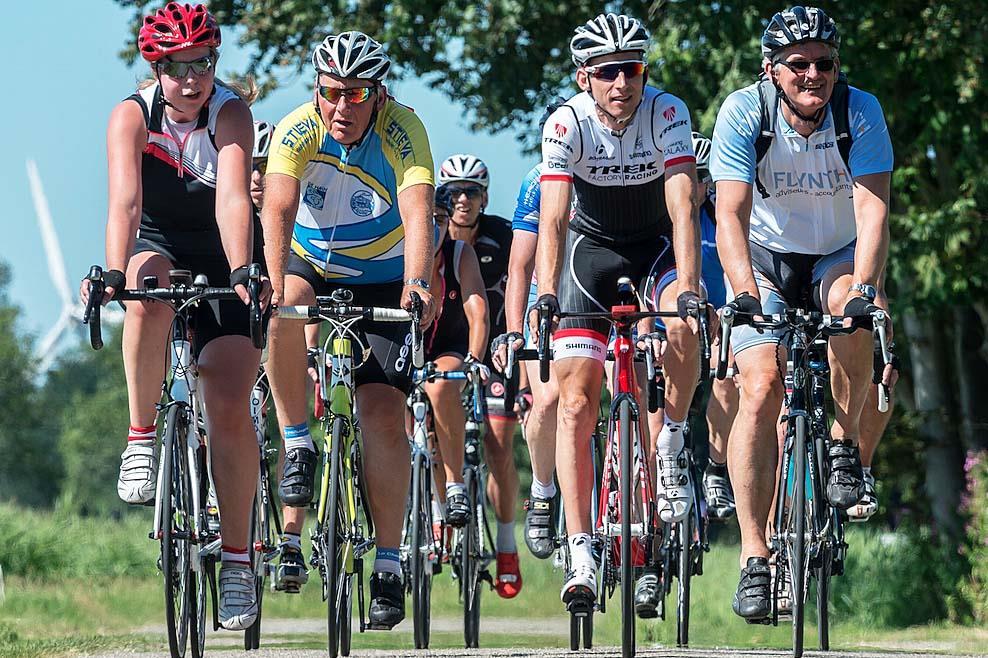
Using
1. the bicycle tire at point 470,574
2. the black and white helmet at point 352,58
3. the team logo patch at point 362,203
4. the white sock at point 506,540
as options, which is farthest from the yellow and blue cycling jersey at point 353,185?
the white sock at point 506,540

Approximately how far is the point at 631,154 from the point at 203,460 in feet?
8.66

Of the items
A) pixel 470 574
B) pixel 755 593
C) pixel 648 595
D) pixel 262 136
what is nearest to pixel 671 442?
pixel 648 595

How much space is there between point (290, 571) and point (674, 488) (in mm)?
2235

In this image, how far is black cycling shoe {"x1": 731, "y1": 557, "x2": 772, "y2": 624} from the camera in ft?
25.6

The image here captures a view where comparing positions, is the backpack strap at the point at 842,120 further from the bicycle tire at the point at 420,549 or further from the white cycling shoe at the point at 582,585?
the bicycle tire at the point at 420,549

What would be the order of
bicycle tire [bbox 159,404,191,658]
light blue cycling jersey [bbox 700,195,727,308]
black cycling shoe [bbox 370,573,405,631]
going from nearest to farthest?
1. bicycle tire [bbox 159,404,191,658]
2. black cycling shoe [bbox 370,573,405,631]
3. light blue cycling jersey [bbox 700,195,727,308]

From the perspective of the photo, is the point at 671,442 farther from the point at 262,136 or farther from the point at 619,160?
the point at 262,136

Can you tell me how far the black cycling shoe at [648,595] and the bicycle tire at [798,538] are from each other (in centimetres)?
117

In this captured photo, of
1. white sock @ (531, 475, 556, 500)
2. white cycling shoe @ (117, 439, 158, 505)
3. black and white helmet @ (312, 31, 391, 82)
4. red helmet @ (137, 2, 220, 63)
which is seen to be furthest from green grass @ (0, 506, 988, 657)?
red helmet @ (137, 2, 220, 63)

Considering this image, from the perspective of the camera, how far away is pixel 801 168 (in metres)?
8.38

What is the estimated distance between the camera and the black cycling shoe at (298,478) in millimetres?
8344

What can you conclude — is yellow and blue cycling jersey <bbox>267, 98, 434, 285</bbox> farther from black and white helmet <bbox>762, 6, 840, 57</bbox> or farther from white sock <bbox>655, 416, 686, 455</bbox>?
black and white helmet <bbox>762, 6, 840, 57</bbox>

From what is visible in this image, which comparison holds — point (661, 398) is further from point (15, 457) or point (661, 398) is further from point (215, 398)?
point (15, 457)

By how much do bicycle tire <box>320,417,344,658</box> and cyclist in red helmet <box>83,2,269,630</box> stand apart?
14.9 inches
